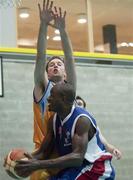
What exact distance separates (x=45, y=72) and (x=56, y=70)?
0.11 metres

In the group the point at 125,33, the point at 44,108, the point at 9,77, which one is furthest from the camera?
the point at 125,33

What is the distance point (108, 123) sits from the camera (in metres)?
7.15

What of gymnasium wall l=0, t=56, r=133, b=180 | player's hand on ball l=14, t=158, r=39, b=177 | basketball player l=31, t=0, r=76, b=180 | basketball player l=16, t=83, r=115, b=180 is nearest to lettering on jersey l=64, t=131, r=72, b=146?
basketball player l=16, t=83, r=115, b=180

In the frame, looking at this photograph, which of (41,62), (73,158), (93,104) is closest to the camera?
(73,158)

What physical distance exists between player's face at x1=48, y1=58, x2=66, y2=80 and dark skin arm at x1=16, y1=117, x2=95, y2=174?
104cm

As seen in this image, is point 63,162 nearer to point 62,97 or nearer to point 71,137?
point 71,137

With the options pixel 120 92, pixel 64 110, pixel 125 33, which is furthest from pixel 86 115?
pixel 125 33

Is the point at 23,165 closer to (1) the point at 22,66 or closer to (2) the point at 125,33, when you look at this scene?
(1) the point at 22,66

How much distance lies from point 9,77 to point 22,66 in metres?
0.29

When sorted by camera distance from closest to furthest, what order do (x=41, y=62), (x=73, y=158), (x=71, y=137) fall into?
(x=73, y=158) → (x=71, y=137) → (x=41, y=62)

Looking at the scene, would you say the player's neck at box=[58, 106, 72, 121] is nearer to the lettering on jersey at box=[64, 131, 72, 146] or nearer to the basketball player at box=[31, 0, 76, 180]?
the lettering on jersey at box=[64, 131, 72, 146]

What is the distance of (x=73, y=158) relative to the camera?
3.24 meters

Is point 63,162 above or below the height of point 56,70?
below

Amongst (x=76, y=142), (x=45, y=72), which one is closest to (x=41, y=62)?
(x=45, y=72)
